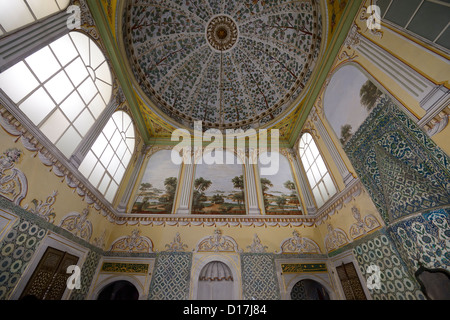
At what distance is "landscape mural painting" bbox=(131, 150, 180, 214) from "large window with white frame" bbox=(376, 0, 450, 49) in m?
7.94

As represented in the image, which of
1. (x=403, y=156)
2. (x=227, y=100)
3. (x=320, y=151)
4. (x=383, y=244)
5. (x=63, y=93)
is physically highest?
(x=227, y=100)

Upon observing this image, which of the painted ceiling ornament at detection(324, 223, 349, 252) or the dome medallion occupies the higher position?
the dome medallion

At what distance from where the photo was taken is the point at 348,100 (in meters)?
5.11

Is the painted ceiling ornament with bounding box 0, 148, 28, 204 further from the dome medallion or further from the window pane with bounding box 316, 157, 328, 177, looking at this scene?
the window pane with bounding box 316, 157, 328, 177

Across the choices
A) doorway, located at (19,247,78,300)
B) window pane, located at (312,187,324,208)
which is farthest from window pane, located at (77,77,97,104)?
window pane, located at (312,187,324,208)

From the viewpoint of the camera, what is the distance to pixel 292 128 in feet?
28.4

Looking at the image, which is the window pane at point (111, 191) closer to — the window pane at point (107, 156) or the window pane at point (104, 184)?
the window pane at point (104, 184)

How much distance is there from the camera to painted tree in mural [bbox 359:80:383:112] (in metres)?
4.23

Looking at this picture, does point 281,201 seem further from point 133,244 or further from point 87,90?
point 87,90

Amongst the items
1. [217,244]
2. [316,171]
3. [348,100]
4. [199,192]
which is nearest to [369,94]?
[348,100]

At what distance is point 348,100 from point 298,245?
4967mm

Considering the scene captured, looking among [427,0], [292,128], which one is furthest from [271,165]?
[427,0]
